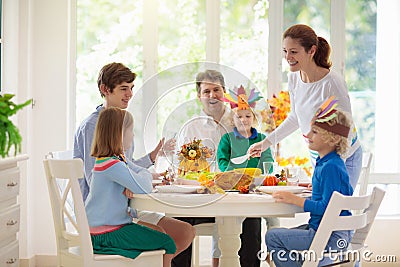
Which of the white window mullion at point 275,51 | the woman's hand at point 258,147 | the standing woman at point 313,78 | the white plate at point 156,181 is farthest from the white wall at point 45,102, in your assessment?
the woman's hand at point 258,147

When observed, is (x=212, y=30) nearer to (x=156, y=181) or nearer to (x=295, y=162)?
(x=295, y=162)

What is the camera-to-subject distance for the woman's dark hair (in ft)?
11.6

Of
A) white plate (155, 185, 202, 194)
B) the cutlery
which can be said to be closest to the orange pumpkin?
the cutlery

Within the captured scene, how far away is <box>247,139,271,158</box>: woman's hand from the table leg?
303 mm

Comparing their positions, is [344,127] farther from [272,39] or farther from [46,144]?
[46,144]

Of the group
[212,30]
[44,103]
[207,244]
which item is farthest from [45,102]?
[207,244]

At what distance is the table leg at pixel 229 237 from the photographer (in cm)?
322

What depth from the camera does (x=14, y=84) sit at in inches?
175

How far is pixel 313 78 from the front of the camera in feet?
11.8

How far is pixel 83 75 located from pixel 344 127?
90.0 inches

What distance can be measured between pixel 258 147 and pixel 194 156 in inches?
12.3

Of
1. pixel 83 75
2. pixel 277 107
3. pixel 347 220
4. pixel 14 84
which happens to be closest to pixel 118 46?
pixel 83 75

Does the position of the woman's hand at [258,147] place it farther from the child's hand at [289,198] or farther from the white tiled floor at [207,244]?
the white tiled floor at [207,244]

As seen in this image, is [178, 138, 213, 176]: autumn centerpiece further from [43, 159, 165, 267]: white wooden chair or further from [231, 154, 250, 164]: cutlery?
[43, 159, 165, 267]: white wooden chair
